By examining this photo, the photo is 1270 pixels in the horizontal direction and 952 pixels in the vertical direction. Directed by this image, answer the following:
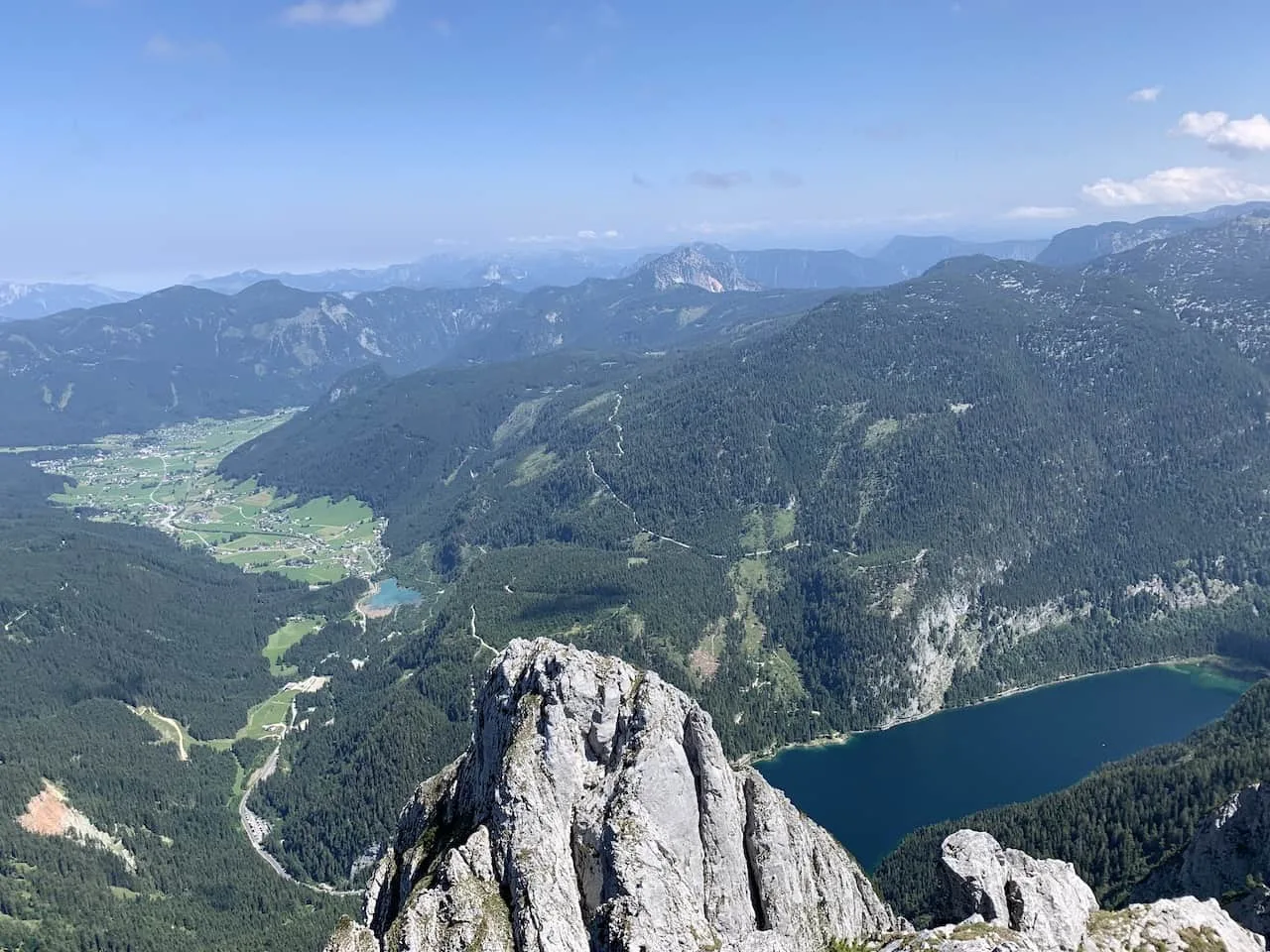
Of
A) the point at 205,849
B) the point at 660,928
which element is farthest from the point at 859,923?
the point at 205,849

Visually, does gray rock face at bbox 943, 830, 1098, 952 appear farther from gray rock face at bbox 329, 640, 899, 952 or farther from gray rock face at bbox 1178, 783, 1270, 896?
gray rock face at bbox 1178, 783, 1270, 896

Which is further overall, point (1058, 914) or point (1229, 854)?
point (1229, 854)

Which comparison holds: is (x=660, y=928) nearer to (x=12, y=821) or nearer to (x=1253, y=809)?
(x=1253, y=809)

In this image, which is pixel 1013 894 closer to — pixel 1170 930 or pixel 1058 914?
pixel 1058 914

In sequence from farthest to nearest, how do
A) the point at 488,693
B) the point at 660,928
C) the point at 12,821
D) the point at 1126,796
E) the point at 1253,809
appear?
the point at 12,821
the point at 1126,796
the point at 1253,809
the point at 488,693
the point at 660,928

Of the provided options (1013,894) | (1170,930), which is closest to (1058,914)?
(1013,894)

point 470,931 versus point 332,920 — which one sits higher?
point 470,931
